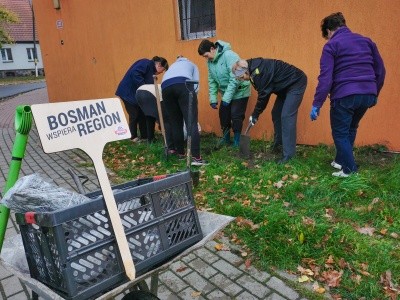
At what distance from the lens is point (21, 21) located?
41.9m

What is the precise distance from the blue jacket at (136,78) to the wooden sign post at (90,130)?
4750 mm

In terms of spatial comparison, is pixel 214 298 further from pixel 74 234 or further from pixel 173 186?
pixel 74 234

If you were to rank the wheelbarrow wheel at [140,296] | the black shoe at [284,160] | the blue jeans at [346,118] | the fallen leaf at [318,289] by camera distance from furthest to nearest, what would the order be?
1. the black shoe at [284,160]
2. the blue jeans at [346,118]
3. the fallen leaf at [318,289]
4. the wheelbarrow wheel at [140,296]

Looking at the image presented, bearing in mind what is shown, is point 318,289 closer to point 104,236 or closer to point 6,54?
point 104,236

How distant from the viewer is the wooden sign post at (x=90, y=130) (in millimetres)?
1609

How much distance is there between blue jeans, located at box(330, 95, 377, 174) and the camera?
4.15 metres

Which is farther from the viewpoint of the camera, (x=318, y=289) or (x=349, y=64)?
Answer: (x=349, y=64)

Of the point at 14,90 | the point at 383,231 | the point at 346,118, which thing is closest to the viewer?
the point at 383,231

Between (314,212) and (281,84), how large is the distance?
6.26 feet

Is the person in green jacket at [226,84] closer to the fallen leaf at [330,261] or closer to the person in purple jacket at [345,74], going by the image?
the person in purple jacket at [345,74]

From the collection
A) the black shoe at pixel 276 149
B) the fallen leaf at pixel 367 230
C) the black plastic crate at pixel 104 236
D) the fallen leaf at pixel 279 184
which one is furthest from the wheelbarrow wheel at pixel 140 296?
the black shoe at pixel 276 149

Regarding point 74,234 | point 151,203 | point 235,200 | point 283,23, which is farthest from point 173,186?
point 283,23

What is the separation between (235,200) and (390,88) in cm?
267

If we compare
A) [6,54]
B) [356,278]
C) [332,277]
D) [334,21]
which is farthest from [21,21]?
[356,278]
